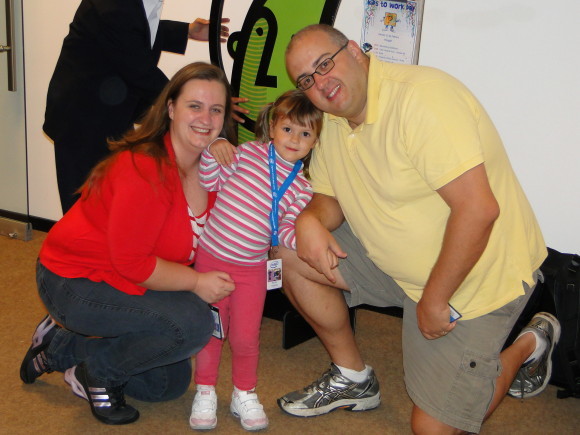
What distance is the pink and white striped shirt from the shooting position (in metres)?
2.00

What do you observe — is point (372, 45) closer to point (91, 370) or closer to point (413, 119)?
point (413, 119)

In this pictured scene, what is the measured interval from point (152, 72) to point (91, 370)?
1.08 m

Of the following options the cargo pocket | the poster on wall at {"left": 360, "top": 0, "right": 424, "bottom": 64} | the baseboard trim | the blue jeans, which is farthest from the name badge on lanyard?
the baseboard trim

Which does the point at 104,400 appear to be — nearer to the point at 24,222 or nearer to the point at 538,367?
the point at 538,367

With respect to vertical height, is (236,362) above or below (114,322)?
below

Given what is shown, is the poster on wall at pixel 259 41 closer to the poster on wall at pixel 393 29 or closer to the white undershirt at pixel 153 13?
the poster on wall at pixel 393 29

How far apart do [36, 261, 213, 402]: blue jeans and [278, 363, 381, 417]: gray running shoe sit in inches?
15.4

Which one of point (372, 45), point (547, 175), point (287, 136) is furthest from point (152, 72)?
point (547, 175)

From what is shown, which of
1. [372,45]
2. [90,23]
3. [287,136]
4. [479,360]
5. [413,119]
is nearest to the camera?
[413,119]

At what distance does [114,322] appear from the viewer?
1972 millimetres

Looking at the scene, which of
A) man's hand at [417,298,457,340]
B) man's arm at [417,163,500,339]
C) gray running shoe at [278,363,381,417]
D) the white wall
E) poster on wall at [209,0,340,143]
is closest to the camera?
man's arm at [417,163,500,339]

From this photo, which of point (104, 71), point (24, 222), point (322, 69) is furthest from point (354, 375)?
point (24, 222)

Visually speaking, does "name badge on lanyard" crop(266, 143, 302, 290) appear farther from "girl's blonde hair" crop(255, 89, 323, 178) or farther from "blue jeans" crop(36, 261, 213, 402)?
"blue jeans" crop(36, 261, 213, 402)

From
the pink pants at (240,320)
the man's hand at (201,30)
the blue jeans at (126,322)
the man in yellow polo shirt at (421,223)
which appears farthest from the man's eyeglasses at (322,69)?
the man's hand at (201,30)
